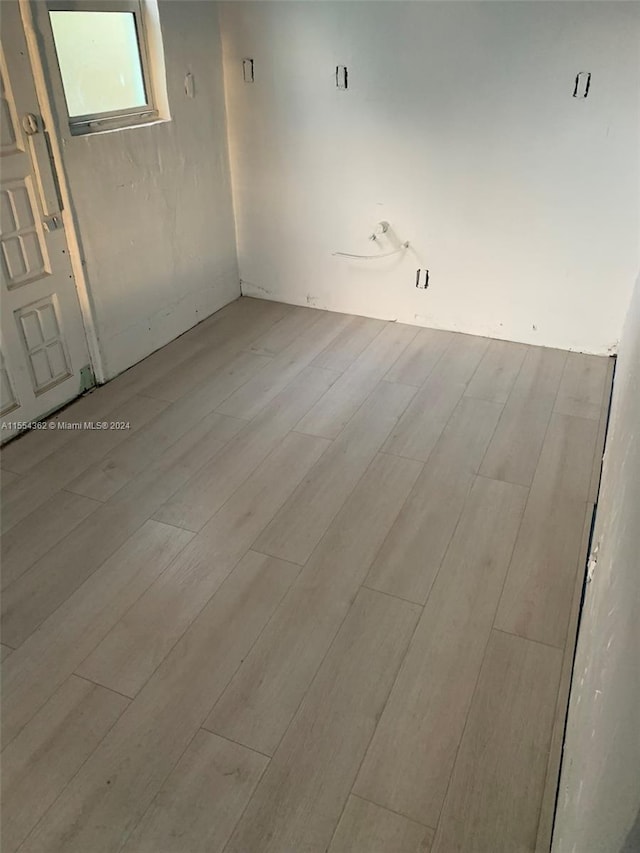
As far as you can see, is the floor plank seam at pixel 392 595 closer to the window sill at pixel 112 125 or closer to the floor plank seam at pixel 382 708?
the floor plank seam at pixel 382 708

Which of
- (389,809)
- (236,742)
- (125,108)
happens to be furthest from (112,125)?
(389,809)

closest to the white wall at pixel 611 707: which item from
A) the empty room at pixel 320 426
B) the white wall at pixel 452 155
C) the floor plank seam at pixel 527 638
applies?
the empty room at pixel 320 426

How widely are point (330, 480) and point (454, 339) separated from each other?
149cm

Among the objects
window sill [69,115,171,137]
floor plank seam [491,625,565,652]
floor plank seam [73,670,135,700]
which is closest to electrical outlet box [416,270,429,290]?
window sill [69,115,171,137]

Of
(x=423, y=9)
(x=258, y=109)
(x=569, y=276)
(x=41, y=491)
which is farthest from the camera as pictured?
(x=258, y=109)

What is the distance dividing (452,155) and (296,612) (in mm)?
2420

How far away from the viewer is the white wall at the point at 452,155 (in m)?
2.87

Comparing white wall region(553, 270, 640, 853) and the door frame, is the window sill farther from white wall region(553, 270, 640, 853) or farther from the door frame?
white wall region(553, 270, 640, 853)

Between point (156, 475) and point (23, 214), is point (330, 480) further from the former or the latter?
point (23, 214)

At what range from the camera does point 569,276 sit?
3.22 meters

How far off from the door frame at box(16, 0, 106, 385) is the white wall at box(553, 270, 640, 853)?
7.54 feet

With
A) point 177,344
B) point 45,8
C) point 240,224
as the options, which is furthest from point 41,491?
point 240,224

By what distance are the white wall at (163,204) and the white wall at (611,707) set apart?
2359 millimetres

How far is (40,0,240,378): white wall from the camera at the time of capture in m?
2.86
